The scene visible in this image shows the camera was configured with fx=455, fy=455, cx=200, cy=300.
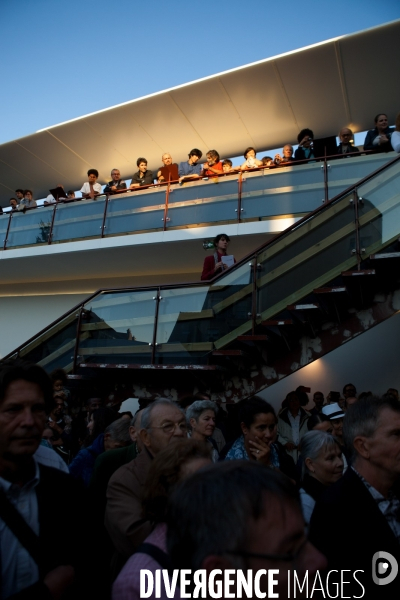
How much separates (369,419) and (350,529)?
0.56m

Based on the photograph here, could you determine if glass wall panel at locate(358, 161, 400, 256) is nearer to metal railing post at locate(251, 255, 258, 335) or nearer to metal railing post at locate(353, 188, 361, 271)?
metal railing post at locate(353, 188, 361, 271)

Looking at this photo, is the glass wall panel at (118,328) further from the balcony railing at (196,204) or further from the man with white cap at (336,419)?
the balcony railing at (196,204)

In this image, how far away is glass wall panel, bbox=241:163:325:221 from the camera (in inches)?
307

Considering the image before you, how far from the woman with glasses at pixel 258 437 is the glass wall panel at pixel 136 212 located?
6.42 m

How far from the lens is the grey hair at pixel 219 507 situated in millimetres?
1052

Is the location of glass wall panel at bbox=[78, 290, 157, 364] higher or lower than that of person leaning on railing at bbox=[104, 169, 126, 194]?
lower

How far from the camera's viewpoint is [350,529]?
1827 mm

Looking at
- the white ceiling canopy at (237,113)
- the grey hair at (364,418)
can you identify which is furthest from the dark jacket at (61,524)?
the white ceiling canopy at (237,113)

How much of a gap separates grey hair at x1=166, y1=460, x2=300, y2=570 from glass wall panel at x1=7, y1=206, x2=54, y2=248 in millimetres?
10318

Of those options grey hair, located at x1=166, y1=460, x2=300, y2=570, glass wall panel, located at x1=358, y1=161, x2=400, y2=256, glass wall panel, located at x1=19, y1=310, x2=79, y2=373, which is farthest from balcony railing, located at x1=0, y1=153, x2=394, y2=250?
grey hair, located at x1=166, y1=460, x2=300, y2=570

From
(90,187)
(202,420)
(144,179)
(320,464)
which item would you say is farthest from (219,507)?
(90,187)

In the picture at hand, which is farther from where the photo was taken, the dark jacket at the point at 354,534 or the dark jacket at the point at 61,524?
the dark jacket at the point at 354,534

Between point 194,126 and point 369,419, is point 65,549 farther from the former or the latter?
point 194,126

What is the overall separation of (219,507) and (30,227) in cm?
1100
